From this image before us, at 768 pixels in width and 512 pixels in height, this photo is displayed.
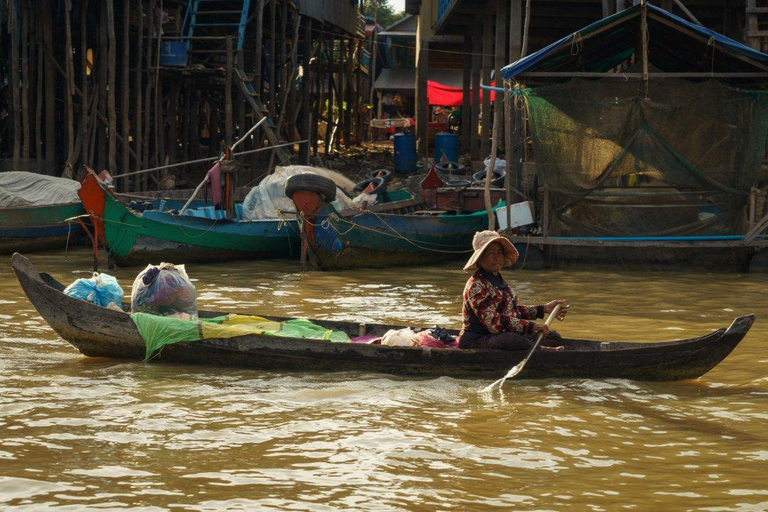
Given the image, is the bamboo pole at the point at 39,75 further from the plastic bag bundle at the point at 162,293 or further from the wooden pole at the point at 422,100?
the wooden pole at the point at 422,100

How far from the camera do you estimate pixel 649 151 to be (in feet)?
39.3

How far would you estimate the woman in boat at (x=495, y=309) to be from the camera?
6.79 m

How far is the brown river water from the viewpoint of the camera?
15.5ft

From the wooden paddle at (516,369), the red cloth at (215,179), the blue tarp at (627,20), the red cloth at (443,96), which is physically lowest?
the wooden paddle at (516,369)

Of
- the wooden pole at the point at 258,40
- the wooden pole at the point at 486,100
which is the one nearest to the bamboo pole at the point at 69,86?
the wooden pole at the point at 258,40

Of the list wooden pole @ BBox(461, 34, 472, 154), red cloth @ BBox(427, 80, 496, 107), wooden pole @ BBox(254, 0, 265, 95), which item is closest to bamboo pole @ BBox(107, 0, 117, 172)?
wooden pole @ BBox(254, 0, 265, 95)

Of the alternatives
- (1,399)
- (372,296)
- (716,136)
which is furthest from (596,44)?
(1,399)

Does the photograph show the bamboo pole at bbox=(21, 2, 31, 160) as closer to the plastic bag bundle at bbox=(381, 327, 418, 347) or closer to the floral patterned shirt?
the plastic bag bundle at bbox=(381, 327, 418, 347)

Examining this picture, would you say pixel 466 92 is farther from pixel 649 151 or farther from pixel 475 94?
pixel 649 151

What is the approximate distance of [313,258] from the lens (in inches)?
520

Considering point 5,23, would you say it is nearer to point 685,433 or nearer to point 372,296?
point 372,296

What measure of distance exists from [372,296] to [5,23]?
31.9ft

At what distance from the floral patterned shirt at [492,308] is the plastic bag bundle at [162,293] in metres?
2.10

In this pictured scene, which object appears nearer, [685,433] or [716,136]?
[685,433]
